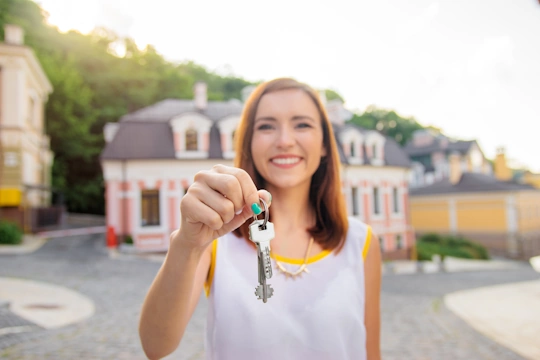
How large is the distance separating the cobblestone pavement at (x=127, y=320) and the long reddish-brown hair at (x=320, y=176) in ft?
15.4

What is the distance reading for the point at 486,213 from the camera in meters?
29.2

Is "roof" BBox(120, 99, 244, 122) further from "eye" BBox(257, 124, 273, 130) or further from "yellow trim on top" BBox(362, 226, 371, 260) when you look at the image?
"yellow trim on top" BBox(362, 226, 371, 260)

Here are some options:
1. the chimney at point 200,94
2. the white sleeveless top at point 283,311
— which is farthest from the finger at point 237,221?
the chimney at point 200,94

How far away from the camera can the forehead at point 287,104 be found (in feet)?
5.60

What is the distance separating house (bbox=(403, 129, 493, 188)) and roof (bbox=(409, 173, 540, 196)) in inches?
376

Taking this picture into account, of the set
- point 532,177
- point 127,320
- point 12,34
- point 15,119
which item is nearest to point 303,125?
point 127,320

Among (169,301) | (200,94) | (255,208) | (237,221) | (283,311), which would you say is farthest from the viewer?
(200,94)

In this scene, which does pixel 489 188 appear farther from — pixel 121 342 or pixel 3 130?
pixel 3 130

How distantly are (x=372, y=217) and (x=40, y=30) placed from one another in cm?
2617

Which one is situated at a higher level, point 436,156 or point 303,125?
point 436,156

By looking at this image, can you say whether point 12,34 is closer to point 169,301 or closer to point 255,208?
point 169,301

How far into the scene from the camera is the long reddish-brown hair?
178 centimetres

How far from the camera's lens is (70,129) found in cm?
2725

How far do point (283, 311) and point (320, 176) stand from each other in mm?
742
